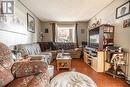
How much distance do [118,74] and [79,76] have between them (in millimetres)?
1564

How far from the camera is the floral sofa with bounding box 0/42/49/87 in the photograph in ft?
5.04

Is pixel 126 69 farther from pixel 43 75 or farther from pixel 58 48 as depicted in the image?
pixel 58 48

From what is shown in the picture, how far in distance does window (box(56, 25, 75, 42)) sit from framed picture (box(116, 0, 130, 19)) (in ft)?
15.6

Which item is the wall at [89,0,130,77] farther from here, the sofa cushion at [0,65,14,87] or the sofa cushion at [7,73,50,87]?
the sofa cushion at [0,65,14,87]

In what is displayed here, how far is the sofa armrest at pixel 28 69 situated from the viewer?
1766 mm

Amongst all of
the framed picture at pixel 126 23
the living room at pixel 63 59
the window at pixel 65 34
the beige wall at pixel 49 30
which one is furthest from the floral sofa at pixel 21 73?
the window at pixel 65 34

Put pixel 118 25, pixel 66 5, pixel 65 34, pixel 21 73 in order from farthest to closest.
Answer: pixel 65 34
pixel 66 5
pixel 118 25
pixel 21 73

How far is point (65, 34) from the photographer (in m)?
8.86

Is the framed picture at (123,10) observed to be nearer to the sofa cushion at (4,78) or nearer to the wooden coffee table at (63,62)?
the wooden coffee table at (63,62)

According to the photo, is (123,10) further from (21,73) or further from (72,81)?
(21,73)

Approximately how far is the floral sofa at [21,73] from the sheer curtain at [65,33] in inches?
268

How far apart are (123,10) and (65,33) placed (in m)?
5.34

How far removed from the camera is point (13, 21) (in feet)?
12.5

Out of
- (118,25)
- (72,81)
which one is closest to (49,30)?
(118,25)
